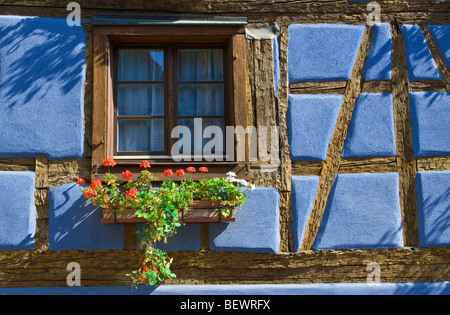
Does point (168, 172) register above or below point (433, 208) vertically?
above

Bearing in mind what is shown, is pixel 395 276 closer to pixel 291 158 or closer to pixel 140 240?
pixel 291 158

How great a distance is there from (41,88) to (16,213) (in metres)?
1.07

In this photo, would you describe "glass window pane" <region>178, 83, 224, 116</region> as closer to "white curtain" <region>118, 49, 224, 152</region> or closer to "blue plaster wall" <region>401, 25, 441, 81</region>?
"white curtain" <region>118, 49, 224, 152</region>

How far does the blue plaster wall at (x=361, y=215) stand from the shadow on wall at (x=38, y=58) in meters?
2.44

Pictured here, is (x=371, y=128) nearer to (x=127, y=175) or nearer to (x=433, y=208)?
(x=433, y=208)

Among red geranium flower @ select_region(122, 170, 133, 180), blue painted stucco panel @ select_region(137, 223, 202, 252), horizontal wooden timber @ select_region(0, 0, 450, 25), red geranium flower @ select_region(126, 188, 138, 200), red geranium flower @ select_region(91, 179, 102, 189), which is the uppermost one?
horizontal wooden timber @ select_region(0, 0, 450, 25)

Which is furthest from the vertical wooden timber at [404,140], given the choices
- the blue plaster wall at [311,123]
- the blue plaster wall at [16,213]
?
the blue plaster wall at [16,213]

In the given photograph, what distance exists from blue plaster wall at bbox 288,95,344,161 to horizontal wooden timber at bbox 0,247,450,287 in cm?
86

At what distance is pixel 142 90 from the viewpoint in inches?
152

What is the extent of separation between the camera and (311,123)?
3.63 meters

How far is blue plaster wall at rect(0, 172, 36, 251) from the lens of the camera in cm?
343

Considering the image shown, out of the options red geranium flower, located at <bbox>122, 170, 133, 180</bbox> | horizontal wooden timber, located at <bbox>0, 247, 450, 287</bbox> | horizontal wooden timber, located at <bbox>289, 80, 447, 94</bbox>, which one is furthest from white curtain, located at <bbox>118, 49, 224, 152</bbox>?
horizontal wooden timber, located at <bbox>0, 247, 450, 287</bbox>

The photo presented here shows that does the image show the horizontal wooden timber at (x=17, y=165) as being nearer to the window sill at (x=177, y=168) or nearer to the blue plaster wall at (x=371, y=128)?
the window sill at (x=177, y=168)

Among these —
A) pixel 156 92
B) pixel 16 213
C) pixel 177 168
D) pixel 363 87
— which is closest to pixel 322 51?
pixel 363 87
